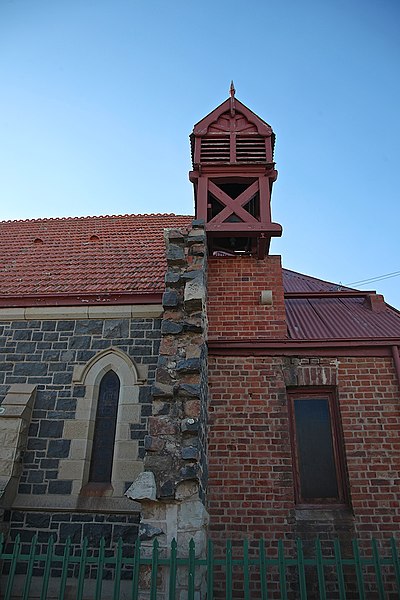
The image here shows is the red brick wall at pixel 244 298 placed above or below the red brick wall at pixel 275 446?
above

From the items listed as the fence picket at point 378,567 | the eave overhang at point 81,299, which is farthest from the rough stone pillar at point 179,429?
the fence picket at point 378,567

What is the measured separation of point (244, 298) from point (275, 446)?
2.61m

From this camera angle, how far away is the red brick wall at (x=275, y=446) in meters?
6.49

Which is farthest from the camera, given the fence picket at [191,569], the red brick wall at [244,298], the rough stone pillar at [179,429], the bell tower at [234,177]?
the bell tower at [234,177]

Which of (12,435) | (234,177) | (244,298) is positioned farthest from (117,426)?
(234,177)

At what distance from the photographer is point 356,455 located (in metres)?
6.79

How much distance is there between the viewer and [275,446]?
22.7 ft

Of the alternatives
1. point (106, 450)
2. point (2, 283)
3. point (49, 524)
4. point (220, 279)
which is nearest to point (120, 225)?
point (2, 283)

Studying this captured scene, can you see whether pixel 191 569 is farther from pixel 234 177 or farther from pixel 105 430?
pixel 234 177

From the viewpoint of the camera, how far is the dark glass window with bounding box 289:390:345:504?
6.83 metres

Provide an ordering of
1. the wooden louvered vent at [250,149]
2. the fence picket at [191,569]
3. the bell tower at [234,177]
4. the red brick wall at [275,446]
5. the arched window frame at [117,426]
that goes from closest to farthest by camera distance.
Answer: the fence picket at [191,569]
the red brick wall at [275,446]
the arched window frame at [117,426]
the bell tower at [234,177]
the wooden louvered vent at [250,149]

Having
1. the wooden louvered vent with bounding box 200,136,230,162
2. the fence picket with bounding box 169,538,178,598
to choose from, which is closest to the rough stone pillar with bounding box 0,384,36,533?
the fence picket with bounding box 169,538,178,598

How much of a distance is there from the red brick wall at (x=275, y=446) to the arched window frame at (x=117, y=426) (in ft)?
4.11

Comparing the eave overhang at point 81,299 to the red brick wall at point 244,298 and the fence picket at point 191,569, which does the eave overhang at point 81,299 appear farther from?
the fence picket at point 191,569
